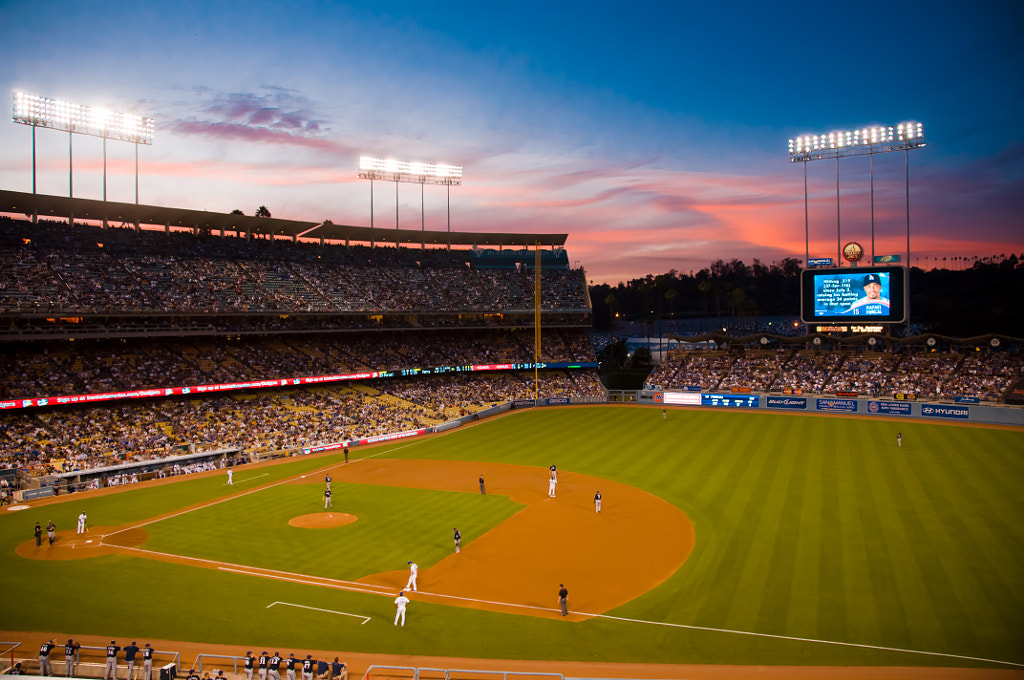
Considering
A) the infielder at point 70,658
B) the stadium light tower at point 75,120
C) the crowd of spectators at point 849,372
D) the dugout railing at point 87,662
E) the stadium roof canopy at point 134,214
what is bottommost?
the dugout railing at point 87,662

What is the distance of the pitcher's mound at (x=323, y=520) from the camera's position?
82.4 ft

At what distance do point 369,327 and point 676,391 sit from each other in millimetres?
28614

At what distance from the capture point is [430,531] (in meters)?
24.2

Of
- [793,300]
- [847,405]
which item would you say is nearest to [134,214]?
[847,405]

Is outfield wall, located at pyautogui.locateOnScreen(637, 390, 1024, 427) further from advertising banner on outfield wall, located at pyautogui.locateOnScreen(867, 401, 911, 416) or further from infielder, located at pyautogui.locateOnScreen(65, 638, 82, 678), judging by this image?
infielder, located at pyautogui.locateOnScreen(65, 638, 82, 678)

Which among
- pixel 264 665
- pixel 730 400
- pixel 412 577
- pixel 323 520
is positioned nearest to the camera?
pixel 264 665

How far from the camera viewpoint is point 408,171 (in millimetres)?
60938

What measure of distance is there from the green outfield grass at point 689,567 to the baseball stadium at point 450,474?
0.14 metres

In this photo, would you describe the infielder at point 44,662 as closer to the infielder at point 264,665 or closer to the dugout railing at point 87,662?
the dugout railing at point 87,662

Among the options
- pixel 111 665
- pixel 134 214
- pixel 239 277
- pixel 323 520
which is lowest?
pixel 323 520

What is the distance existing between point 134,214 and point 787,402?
55.1m

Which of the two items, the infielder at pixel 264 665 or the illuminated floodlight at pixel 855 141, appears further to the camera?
the illuminated floodlight at pixel 855 141

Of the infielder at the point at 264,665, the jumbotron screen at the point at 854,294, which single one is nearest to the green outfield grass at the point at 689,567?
the infielder at the point at 264,665

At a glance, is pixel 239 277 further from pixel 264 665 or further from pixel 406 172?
pixel 264 665
